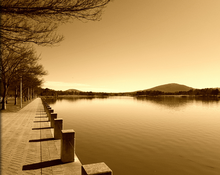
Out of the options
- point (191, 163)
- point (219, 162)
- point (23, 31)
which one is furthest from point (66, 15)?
point (219, 162)

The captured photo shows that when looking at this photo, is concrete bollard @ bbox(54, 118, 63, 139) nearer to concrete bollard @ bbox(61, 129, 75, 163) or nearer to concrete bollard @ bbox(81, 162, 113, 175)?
concrete bollard @ bbox(61, 129, 75, 163)

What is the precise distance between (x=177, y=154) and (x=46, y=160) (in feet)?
24.3

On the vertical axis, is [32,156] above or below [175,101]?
above

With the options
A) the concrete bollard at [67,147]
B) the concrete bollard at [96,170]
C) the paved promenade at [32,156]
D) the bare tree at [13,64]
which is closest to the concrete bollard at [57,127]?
the paved promenade at [32,156]

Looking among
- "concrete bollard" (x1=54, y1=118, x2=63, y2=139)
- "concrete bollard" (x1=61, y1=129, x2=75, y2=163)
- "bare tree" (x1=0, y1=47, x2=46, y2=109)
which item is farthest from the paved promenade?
"bare tree" (x1=0, y1=47, x2=46, y2=109)

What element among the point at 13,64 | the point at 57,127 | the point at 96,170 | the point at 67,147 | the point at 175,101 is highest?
the point at 13,64

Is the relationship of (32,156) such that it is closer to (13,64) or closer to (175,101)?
(13,64)

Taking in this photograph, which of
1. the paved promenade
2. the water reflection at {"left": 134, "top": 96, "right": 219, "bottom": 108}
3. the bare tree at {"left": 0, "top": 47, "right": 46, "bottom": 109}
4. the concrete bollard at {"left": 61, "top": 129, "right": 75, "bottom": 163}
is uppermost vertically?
the bare tree at {"left": 0, "top": 47, "right": 46, "bottom": 109}

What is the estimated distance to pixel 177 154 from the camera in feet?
33.6

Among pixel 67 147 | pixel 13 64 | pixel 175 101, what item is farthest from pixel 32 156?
pixel 175 101

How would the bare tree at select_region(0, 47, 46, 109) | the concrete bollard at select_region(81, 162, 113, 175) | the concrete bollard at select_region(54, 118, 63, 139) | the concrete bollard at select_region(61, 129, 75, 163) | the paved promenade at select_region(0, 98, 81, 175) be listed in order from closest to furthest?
the concrete bollard at select_region(81, 162, 113, 175) → the paved promenade at select_region(0, 98, 81, 175) → the concrete bollard at select_region(61, 129, 75, 163) → the concrete bollard at select_region(54, 118, 63, 139) → the bare tree at select_region(0, 47, 46, 109)

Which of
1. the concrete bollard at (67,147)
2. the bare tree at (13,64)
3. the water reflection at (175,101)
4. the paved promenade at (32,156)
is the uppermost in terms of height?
the bare tree at (13,64)

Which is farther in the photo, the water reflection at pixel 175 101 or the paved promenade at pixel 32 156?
the water reflection at pixel 175 101

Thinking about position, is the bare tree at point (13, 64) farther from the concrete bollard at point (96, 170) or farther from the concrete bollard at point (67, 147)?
the concrete bollard at point (96, 170)
